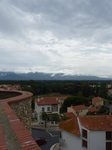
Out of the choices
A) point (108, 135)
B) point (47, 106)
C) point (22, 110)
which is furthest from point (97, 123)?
point (47, 106)

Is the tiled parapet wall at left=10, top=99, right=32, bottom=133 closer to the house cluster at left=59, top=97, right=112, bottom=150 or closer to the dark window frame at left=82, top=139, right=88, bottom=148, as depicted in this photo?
the house cluster at left=59, top=97, right=112, bottom=150

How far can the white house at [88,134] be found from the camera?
12.4 m

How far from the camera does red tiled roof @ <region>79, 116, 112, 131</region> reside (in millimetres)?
12656

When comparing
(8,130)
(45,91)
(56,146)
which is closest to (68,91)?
(45,91)

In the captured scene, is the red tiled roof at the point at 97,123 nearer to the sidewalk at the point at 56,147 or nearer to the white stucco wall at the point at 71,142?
the white stucco wall at the point at 71,142

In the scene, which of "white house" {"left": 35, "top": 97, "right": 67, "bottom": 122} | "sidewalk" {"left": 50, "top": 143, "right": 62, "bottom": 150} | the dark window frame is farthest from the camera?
"white house" {"left": 35, "top": 97, "right": 67, "bottom": 122}

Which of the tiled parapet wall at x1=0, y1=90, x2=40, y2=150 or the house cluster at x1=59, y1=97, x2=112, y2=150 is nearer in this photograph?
the tiled parapet wall at x1=0, y1=90, x2=40, y2=150

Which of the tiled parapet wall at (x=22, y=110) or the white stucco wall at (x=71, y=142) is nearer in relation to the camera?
the tiled parapet wall at (x=22, y=110)

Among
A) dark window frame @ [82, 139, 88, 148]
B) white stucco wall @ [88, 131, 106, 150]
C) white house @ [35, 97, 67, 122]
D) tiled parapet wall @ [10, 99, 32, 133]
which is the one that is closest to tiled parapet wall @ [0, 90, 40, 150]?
tiled parapet wall @ [10, 99, 32, 133]

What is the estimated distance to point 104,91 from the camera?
58.8 m

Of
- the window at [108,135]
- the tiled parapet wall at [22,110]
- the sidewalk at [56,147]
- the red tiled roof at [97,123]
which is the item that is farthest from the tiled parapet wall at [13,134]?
the sidewalk at [56,147]

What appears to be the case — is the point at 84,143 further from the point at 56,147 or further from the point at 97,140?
the point at 56,147

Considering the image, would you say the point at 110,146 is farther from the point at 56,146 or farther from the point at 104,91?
the point at 104,91

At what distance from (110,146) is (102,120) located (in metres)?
2.12
